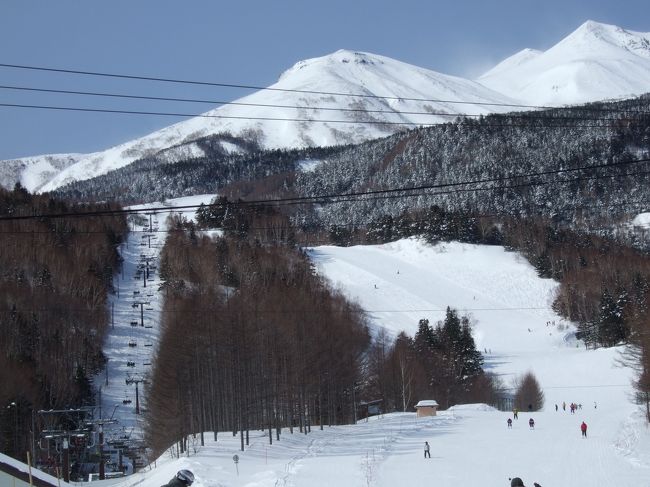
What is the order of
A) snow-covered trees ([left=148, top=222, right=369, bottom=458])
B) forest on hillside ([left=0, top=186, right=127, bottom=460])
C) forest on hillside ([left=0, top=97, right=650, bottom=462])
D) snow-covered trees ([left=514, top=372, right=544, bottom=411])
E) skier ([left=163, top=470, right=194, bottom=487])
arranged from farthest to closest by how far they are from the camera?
snow-covered trees ([left=514, top=372, right=544, bottom=411])
forest on hillside ([left=0, top=186, right=127, bottom=460])
forest on hillside ([left=0, top=97, right=650, bottom=462])
snow-covered trees ([left=148, top=222, right=369, bottom=458])
skier ([left=163, top=470, right=194, bottom=487])

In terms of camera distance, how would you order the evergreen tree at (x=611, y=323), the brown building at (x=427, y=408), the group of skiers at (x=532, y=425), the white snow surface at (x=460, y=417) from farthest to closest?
the evergreen tree at (x=611, y=323) < the brown building at (x=427, y=408) < the group of skiers at (x=532, y=425) < the white snow surface at (x=460, y=417)

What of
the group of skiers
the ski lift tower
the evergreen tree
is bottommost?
the group of skiers

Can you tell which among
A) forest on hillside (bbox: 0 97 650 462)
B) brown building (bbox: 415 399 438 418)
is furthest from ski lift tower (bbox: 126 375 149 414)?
brown building (bbox: 415 399 438 418)

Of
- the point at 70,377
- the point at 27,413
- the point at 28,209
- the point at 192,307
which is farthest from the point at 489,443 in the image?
the point at 28,209

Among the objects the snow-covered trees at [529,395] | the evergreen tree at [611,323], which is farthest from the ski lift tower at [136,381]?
the evergreen tree at [611,323]

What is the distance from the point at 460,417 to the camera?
69.2 meters

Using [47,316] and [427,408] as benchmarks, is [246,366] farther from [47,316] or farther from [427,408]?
[47,316]

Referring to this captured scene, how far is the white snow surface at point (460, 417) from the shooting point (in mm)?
35344

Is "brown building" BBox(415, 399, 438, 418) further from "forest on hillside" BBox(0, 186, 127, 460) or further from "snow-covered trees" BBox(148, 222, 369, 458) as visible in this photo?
"forest on hillside" BBox(0, 186, 127, 460)

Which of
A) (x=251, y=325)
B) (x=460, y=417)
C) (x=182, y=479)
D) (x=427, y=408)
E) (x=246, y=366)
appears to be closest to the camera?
(x=182, y=479)

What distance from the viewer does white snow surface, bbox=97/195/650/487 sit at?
3534 centimetres

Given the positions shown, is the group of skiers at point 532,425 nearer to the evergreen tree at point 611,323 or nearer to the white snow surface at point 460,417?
the white snow surface at point 460,417

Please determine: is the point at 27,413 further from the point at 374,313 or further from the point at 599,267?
the point at 599,267

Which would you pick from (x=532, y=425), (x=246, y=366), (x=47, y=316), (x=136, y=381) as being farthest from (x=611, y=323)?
(x=47, y=316)
